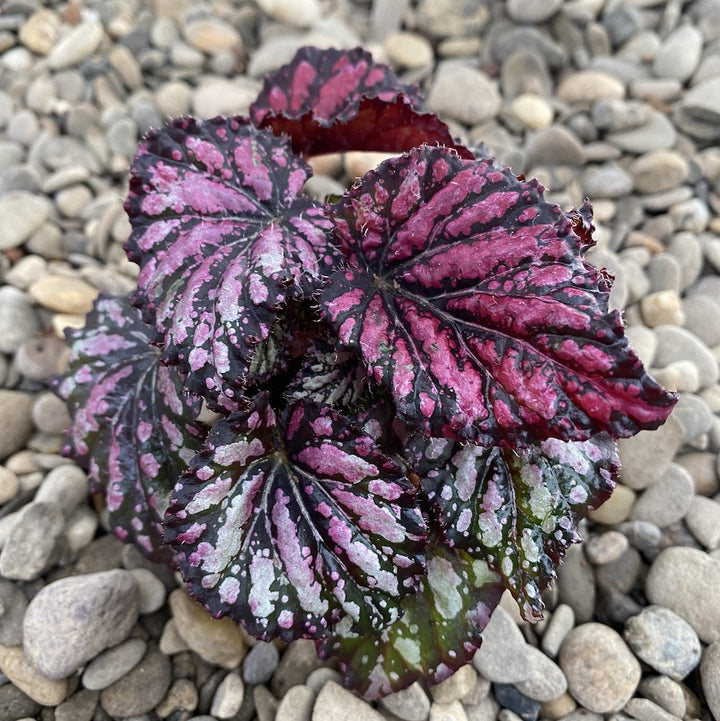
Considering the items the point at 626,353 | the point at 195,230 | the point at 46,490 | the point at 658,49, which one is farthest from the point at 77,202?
the point at 658,49

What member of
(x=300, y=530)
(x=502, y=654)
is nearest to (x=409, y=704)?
(x=502, y=654)


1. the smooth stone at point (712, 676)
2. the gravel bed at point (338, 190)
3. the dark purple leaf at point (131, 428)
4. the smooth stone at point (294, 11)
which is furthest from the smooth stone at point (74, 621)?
the smooth stone at point (294, 11)

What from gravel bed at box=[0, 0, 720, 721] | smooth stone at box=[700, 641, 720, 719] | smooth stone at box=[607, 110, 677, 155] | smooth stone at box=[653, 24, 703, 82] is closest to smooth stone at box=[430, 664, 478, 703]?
gravel bed at box=[0, 0, 720, 721]

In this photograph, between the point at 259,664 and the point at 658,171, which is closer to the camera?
the point at 259,664

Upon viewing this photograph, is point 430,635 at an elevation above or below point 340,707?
above

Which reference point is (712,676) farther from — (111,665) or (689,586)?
(111,665)

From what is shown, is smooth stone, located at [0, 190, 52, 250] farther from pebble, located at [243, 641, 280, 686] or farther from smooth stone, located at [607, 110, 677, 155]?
smooth stone, located at [607, 110, 677, 155]
